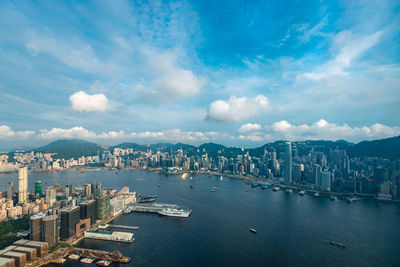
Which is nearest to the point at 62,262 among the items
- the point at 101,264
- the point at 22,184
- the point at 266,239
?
the point at 101,264

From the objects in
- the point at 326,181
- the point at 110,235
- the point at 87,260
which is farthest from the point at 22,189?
the point at 326,181

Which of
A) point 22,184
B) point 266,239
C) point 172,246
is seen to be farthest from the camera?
point 22,184

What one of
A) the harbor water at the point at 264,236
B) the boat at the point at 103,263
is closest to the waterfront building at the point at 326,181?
the harbor water at the point at 264,236

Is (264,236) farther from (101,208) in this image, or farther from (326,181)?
(326,181)

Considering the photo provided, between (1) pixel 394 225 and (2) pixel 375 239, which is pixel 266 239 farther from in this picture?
(1) pixel 394 225

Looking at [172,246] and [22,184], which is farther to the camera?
[22,184]

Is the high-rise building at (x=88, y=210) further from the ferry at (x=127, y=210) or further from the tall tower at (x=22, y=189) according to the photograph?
the tall tower at (x=22, y=189)
